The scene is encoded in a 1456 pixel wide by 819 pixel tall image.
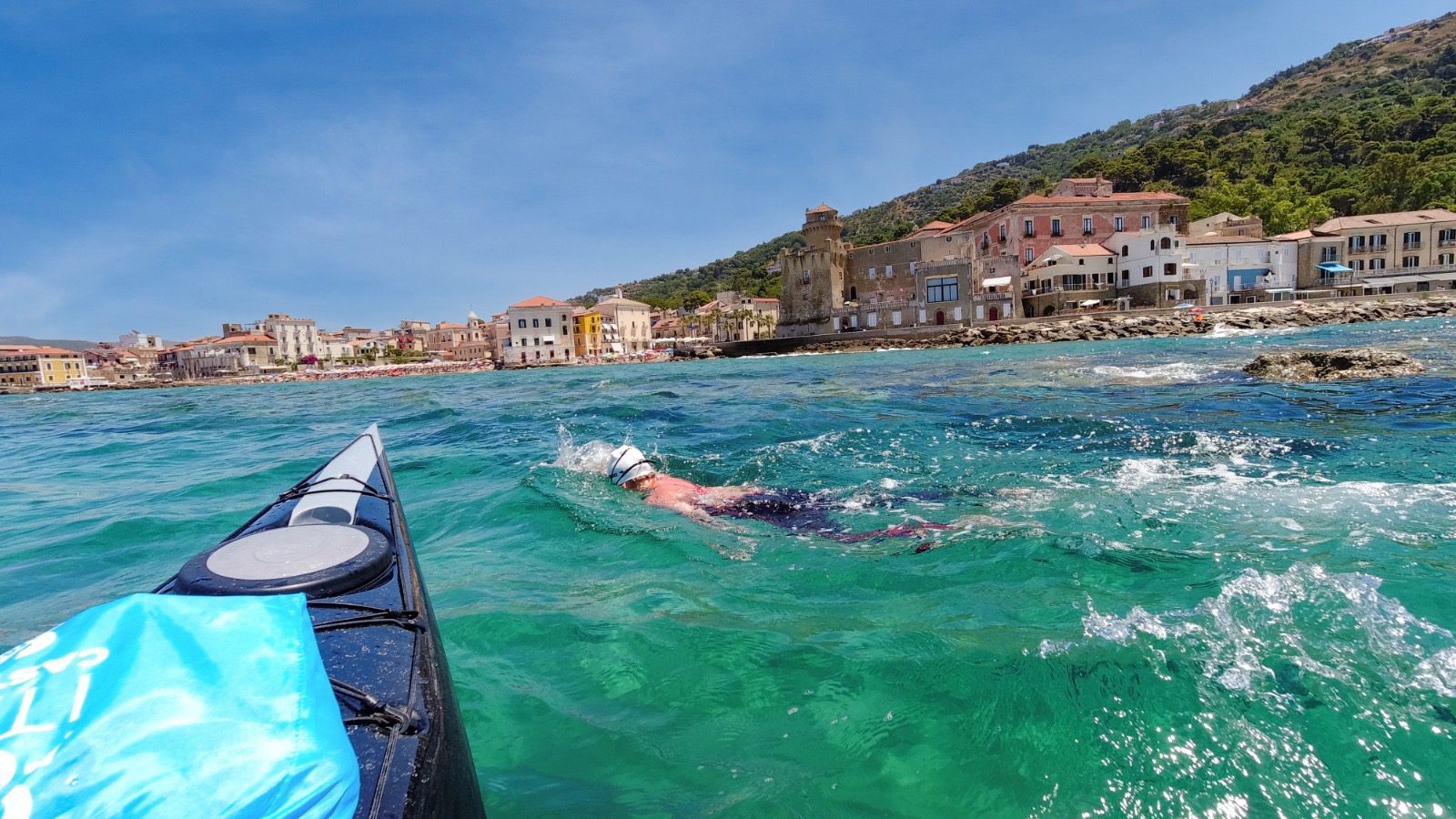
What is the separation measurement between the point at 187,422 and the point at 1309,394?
26169 millimetres

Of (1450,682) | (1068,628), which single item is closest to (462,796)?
(1068,628)

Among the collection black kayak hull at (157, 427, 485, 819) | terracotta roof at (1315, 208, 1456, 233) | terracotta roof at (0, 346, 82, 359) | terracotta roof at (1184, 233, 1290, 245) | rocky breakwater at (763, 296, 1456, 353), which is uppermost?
terracotta roof at (1315, 208, 1456, 233)

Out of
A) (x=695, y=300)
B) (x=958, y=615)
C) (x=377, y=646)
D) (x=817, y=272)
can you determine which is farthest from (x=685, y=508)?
(x=695, y=300)

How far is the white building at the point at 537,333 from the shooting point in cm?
6078

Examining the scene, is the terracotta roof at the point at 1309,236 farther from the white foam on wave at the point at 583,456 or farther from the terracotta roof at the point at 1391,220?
the white foam on wave at the point at 583,456

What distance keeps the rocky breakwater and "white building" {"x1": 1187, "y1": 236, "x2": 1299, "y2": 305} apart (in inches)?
265

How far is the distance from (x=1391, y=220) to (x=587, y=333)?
2422 inches

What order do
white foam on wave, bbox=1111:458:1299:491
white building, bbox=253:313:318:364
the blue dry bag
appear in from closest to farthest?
the blue dry bag
white foam on wave, bbox=1111:458:1299:491
white building, bbox=253:313:318:364

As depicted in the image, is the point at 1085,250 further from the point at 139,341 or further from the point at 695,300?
the point at 139,341

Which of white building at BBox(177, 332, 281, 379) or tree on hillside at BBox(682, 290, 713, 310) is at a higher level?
tree on hillside at BBox(682, 290, 713, 310)

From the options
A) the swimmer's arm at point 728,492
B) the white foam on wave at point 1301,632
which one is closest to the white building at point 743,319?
the swimmer's arm at point 728,492

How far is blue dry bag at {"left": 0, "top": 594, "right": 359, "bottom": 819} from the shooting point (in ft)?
2.87

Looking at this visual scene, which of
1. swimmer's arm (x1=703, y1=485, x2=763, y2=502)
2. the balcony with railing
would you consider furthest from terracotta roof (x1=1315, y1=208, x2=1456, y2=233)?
swimmer's arm (x1=703, y1=485, x2=763, y2=502)

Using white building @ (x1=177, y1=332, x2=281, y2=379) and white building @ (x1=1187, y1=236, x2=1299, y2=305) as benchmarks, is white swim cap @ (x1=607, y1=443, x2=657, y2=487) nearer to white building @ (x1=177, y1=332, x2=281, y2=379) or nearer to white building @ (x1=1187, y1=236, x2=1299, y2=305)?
white building @ (x1=1187, y1=236, x2=1299, y2=305)
